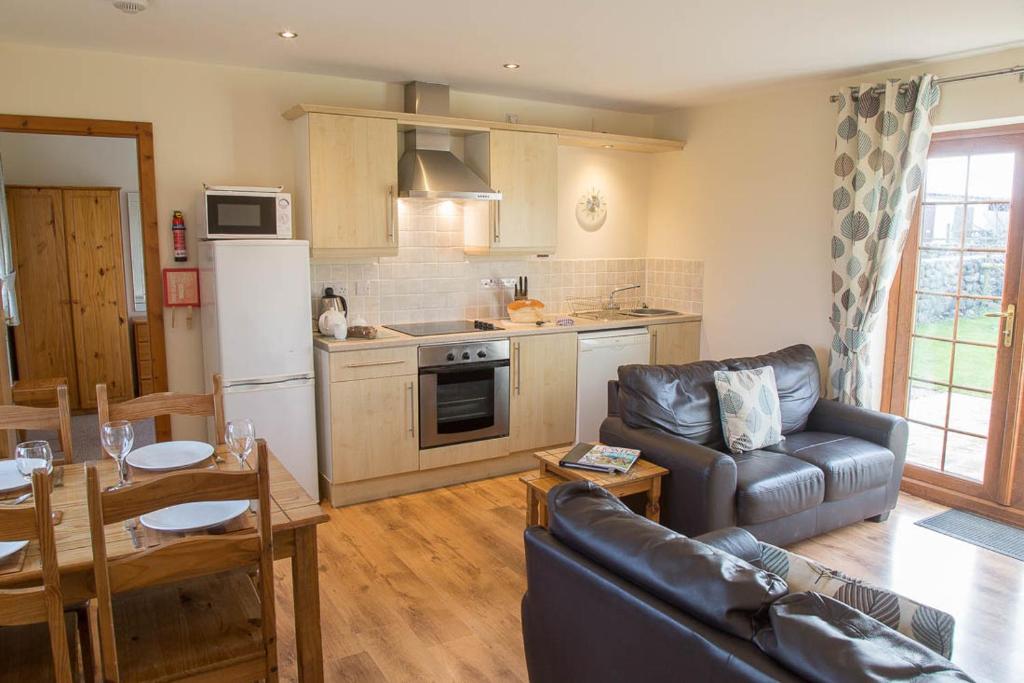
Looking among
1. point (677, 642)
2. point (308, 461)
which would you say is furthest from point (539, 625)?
point (308, 461)

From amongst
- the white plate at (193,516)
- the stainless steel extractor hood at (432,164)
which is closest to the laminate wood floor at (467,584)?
the white plate at (193,516)

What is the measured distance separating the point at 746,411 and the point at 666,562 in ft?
7.67

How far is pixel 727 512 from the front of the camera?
3361 mm

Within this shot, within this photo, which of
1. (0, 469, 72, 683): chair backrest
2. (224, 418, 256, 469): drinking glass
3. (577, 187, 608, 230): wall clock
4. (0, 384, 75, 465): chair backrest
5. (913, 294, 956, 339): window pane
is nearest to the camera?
(0, 469, 72, 683): chair backrest

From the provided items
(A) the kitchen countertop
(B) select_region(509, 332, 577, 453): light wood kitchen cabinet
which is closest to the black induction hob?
(A) the kitchen countertop

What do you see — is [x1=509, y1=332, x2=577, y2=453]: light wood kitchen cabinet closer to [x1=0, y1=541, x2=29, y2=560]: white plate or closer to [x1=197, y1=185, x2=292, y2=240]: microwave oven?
[x1=197, y1=185, x2=292, y2=240]: microwave oven

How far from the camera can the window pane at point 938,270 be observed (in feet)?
14.1

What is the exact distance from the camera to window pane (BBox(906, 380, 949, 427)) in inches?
174

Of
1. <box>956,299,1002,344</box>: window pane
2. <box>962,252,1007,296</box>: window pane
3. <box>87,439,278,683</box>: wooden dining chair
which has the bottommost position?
<box>87,439,278,683</box>: wooden dining chair

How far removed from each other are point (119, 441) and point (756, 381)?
306 cm

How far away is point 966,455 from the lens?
4.33m

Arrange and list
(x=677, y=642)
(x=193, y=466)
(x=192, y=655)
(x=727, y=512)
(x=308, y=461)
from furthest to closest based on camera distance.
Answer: (x=308, y=461)
(x=727, y=512)
(x=193, y=466)
(x=192, y=655)
(x=677, y=642)

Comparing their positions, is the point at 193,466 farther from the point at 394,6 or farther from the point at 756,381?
the point at 756,381

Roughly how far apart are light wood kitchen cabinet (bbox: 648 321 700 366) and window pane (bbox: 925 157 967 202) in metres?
1.86
